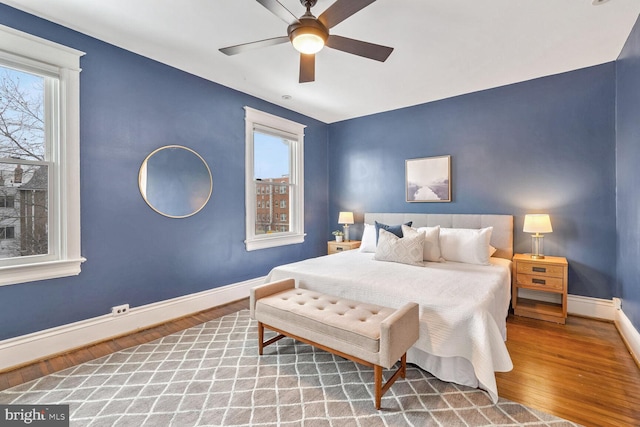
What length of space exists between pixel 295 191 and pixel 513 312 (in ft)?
11.3

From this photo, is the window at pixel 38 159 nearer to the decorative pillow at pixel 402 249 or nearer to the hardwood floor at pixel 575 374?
the decorative pillow at pixel 402 249

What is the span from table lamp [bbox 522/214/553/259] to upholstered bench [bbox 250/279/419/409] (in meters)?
2.10

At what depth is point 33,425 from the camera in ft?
5.56

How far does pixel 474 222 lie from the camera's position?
12.5ft

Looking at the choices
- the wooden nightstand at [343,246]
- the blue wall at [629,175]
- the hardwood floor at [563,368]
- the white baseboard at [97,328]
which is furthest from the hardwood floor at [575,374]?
the white baseboard at [97,328]

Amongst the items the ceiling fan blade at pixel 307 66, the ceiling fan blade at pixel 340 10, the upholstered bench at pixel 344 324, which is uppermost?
the ceiling fan blade at pixel 340 10

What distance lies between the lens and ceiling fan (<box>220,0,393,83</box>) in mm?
1776

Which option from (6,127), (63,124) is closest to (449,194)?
(63,124)

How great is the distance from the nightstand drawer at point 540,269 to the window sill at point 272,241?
3.09m

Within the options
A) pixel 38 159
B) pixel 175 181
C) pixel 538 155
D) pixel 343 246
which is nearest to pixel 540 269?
pixel 538 155

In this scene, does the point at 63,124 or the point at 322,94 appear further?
the point at 322,94

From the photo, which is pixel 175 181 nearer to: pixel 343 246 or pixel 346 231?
pixel 343 246

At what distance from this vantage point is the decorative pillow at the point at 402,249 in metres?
→ 3.20

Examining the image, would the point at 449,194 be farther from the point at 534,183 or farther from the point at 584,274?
the point at 584,274
